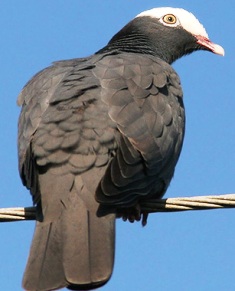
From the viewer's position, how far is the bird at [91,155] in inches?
250

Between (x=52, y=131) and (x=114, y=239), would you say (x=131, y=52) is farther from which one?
(x=114, y=239)

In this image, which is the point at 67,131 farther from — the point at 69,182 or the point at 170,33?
the point at 170,33

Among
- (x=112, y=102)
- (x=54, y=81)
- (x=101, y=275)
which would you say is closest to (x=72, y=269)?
(x=101, y=275)

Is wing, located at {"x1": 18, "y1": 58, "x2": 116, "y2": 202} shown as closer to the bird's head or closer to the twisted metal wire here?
the twisted metal wire

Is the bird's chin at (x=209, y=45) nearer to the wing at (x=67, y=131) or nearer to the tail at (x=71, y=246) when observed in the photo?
the wing at (x=67, y=131)

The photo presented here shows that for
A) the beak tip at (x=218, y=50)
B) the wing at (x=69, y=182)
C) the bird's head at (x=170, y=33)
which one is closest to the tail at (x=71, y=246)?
the wing at (x=69, y=182)

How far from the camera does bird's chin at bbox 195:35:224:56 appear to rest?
934 centimetres

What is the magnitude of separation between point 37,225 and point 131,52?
8.14 ft

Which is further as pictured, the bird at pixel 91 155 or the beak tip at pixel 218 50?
the beak tip at pixel 218 50

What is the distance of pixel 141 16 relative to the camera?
9602 mm

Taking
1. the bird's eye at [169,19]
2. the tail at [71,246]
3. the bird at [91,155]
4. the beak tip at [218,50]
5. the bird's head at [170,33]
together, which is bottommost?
the tail at [71,246]

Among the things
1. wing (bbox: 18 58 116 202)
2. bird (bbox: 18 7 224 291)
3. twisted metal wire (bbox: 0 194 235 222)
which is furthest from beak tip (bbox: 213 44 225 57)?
twisted metal wire (bbox: 0 194 235 222)

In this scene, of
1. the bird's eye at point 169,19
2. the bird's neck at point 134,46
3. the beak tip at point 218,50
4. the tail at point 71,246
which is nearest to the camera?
the tail at point 71,246

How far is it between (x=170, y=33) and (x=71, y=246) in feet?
12.0
